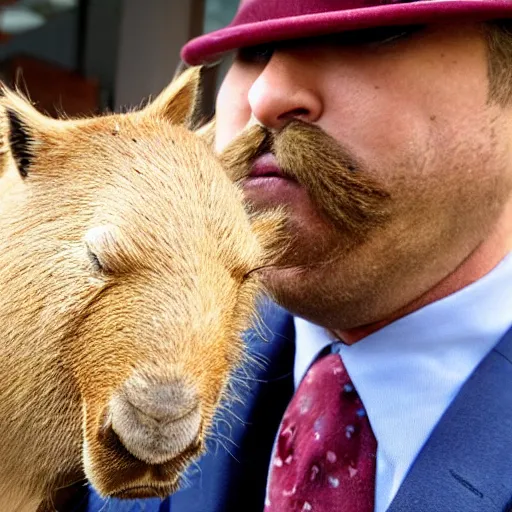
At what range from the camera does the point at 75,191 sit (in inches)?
16.8

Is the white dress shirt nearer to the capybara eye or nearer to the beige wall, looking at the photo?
the capybara eye

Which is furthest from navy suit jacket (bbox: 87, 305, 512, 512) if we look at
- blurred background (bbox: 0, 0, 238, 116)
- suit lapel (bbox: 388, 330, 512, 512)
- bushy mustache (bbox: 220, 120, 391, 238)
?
blurred background (bbox: 0, 0, 238, 116)

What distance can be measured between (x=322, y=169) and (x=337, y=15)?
0.35 feet

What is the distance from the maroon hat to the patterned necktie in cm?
34

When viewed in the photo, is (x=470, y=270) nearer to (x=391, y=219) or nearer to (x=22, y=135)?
(x=391, y=219)

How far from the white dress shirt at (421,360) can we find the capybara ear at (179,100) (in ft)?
1.10

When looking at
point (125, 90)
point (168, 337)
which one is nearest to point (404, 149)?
point (168, 337)

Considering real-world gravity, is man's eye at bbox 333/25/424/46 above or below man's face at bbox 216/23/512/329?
above

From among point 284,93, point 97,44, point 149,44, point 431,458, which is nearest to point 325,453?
point 431,458

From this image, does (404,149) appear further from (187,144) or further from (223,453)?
(223,453)

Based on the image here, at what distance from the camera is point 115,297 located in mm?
391

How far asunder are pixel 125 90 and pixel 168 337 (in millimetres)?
1854

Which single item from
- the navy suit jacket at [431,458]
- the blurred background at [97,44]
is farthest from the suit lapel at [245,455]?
the blurred background at [97,44]

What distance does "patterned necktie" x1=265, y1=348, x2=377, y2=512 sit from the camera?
670mm
